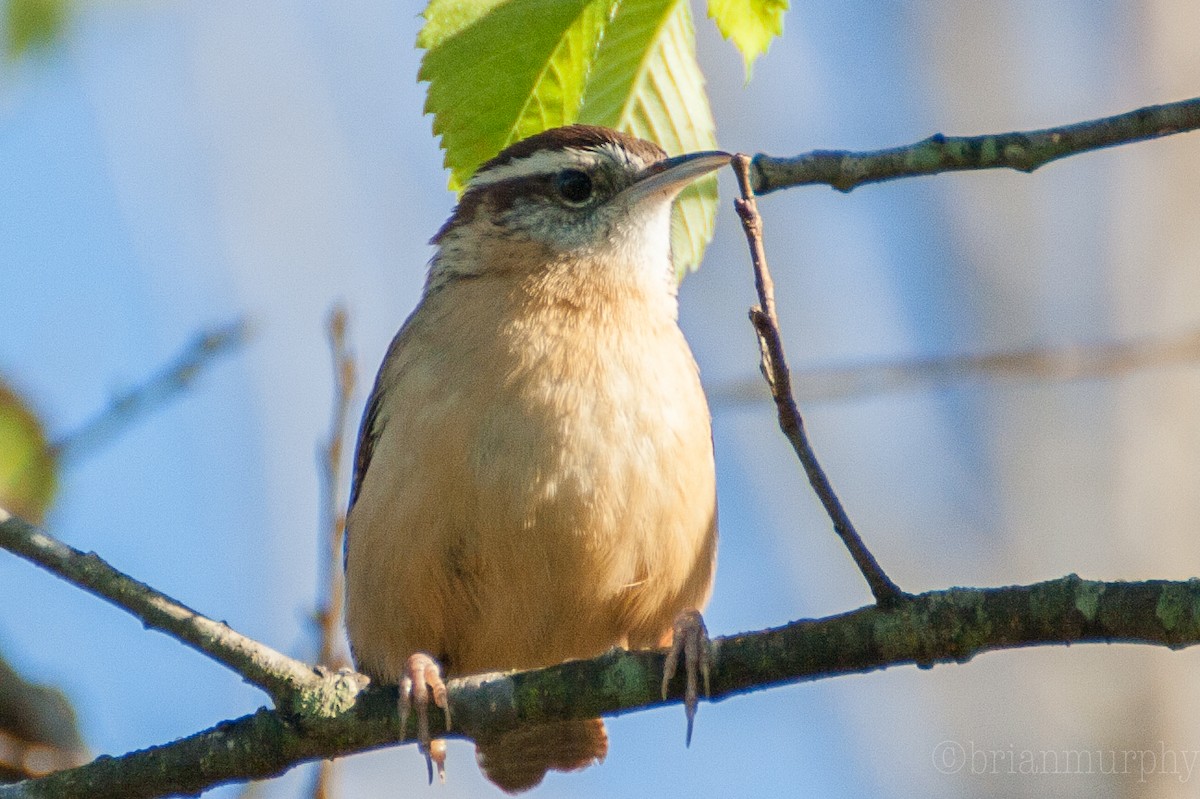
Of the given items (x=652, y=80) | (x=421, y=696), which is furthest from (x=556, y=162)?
(x=421, y=696)

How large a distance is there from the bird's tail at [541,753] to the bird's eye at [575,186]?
2.12 meters

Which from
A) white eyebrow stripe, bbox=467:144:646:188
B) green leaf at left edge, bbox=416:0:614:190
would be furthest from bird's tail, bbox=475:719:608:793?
green leaf at left edge, bbox=416:0:614:190

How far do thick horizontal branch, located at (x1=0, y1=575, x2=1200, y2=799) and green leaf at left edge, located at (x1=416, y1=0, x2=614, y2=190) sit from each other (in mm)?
1473

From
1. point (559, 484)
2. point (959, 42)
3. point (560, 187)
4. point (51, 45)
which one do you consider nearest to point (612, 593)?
point (559, 484)

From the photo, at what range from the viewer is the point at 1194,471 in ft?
36.4

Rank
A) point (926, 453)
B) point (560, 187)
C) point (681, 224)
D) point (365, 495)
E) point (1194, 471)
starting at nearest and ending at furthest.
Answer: point (681, 224)
point (365, 495)
point (560, 187)
point (1194, 471)
point (926, 453)

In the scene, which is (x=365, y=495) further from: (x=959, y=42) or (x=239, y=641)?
(x=959, y=42)

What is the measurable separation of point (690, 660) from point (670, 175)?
202 centimetres

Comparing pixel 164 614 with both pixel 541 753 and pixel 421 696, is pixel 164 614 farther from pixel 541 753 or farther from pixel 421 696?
pixel 541 753

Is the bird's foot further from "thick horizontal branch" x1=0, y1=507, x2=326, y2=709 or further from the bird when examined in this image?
"thick horizontal branch" x1=0, y1=507, x2=326, y2=709

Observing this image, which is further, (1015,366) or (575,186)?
(1015,366)

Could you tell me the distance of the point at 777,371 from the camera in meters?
3.18

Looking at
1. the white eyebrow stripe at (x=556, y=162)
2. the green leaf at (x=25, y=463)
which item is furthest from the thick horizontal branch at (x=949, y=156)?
the green leaf at (x=25, y=463)

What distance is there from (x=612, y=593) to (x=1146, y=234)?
28.1 ft
